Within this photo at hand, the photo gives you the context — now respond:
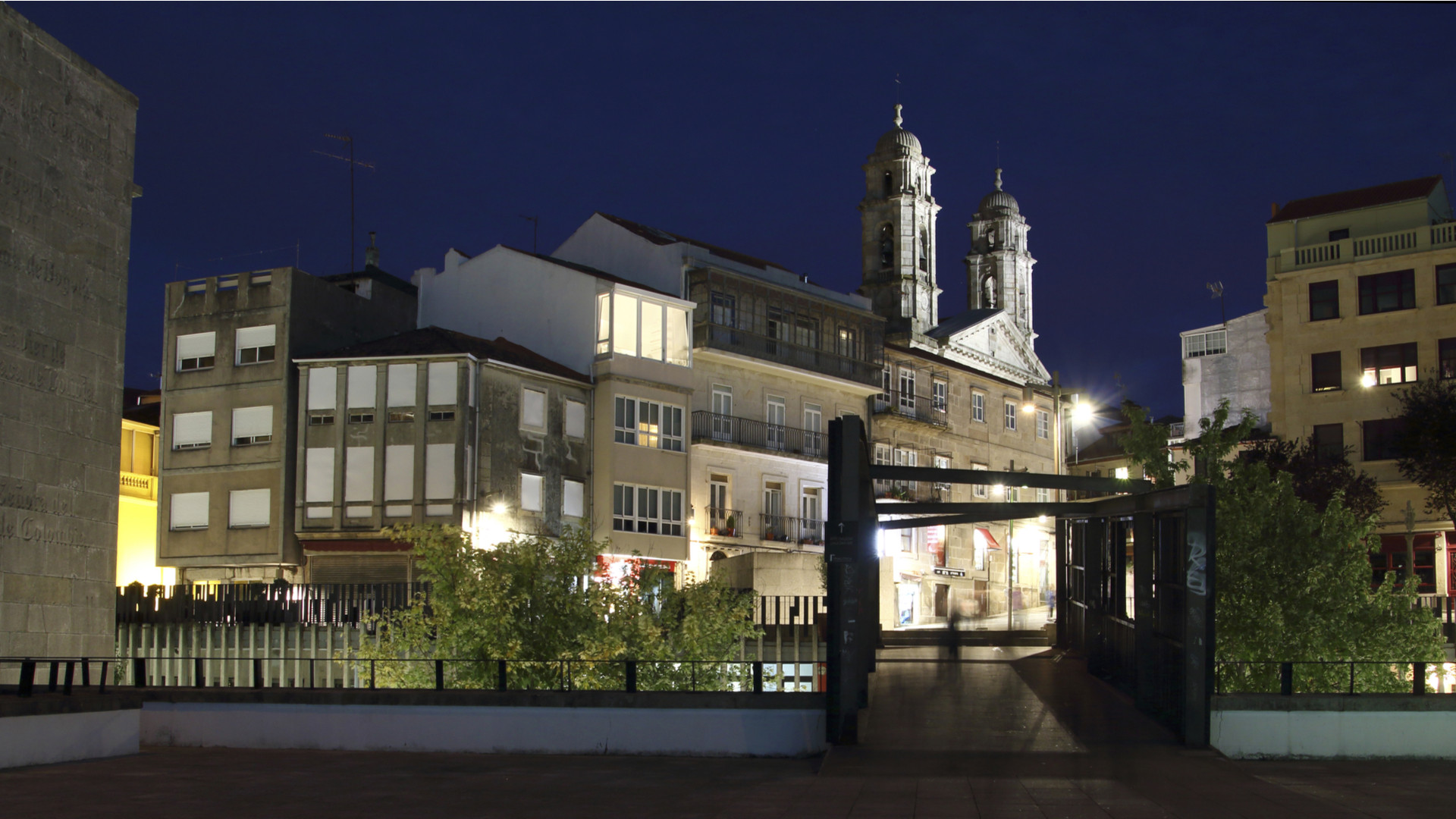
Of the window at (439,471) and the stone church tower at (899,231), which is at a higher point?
the stone church tower at (899,231)

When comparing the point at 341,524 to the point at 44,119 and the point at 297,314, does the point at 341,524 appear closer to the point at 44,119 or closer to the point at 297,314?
the point at 297,314

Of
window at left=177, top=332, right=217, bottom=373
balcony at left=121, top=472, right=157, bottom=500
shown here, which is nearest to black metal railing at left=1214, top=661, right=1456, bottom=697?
window at left=177, top=332, right=217, bottom=373

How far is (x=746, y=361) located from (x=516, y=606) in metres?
31.1

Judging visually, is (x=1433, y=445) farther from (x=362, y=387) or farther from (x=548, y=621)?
(x=362, y=387)

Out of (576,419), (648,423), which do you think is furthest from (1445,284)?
(576,419)

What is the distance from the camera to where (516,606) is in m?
18.5

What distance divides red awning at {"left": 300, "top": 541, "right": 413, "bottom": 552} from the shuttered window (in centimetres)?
406

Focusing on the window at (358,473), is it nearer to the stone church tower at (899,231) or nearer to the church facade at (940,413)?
the church facade at (940,413)

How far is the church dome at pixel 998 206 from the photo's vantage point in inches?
A: 3720

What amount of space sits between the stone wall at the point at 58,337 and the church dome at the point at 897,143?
5598 centimetres

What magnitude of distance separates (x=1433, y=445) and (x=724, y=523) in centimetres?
2282

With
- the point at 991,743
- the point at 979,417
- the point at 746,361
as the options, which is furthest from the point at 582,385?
the point at 991,743

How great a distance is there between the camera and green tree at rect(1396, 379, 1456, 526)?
38438 millimetres

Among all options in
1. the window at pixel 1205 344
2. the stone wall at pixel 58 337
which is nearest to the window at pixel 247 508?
the stone wall at pixel 58 337
